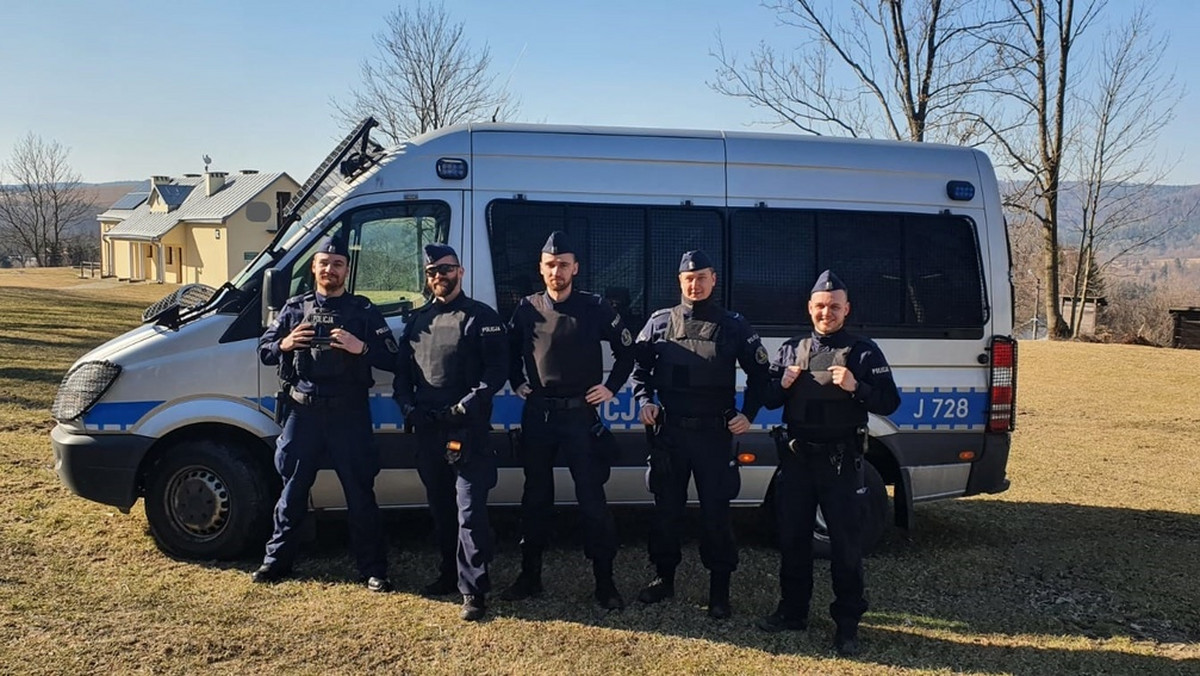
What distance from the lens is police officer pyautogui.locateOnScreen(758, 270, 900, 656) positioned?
13.7ft

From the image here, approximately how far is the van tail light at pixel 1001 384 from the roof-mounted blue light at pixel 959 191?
0.89m

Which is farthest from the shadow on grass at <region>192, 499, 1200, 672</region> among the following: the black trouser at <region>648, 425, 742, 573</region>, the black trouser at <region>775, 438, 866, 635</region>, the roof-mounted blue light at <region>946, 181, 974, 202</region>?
the roof-mounted blue light at <region>946, 181, 974, 202</region>

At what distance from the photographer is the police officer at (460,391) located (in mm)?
4402

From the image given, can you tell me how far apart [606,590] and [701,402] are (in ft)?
3.77

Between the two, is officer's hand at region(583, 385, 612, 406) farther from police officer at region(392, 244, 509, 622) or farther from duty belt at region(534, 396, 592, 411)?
police officer at region(392, 244, 509, 622)

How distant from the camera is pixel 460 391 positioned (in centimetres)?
446

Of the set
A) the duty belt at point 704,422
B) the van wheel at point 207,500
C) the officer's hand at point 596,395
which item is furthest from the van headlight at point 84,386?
the duty belt at point 704,422

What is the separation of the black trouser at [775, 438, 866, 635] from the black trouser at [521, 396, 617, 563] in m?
0.94

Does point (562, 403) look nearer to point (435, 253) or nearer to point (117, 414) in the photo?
point (435, 253)

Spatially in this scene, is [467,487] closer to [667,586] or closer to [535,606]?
[535,606]

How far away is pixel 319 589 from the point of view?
474cm

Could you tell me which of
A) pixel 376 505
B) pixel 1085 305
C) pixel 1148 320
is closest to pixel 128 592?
pixel 376 505

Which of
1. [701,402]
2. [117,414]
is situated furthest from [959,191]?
[117,414]

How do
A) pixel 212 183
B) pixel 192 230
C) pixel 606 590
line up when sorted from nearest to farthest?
pixel 606 590 < pixel 192 230 < pixel 212 183
